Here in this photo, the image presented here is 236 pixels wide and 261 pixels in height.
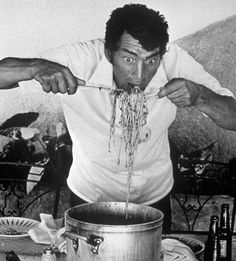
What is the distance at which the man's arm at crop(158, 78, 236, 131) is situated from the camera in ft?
9.13

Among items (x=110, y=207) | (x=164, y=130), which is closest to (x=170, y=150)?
(x=164, y=130)

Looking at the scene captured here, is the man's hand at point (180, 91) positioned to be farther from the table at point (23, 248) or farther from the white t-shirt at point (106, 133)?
the table at point (23, 248)

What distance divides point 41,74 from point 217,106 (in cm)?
118

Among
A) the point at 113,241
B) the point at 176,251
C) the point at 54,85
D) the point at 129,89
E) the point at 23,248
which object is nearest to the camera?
the point at 113,241

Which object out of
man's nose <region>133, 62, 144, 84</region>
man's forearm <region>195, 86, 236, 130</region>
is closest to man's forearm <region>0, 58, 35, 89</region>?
man's nose <region>133, 62, 144, 84</region>

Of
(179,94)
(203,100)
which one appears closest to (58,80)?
(179,94)

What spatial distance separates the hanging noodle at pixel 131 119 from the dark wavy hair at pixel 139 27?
31 cm

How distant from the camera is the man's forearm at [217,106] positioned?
3057 millimetres

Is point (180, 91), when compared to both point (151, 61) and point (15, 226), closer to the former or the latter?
point (151, 61)

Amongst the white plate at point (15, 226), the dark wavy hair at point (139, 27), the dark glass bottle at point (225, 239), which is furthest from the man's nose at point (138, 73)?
the white plate at point (15, 226)

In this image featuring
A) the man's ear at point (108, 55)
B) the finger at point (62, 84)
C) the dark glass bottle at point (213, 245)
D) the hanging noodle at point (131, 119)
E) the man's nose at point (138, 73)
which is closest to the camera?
the dark glass bottle at point (213, 245)

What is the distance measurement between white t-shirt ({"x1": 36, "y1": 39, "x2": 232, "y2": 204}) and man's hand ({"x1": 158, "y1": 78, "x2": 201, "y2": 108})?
0.28 metres

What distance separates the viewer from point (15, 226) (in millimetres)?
2516

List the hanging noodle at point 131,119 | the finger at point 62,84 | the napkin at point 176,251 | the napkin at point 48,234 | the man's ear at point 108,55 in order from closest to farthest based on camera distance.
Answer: the napkin at point 176,251
the napkin at point 48,234
the finger at point 62,84
the hanging noodle at point 131,119
the man's ear at point 108,55
